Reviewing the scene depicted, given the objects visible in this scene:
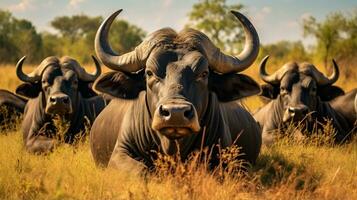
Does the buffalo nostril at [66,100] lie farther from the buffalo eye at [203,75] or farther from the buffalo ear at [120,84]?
the buffalo eye at [203,75]

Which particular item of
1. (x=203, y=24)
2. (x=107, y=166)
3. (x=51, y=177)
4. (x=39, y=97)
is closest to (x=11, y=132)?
(x=39, y=97)

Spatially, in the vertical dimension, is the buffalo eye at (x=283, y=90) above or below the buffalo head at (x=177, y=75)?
below

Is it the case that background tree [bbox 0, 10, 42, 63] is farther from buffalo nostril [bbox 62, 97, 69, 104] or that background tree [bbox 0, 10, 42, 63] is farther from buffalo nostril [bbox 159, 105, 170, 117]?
buffalo nostril [bbox 159, 105, 170, 117]

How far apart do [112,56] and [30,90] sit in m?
3.78

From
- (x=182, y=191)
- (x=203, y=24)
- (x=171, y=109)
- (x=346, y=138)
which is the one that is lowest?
(x=346, y=138)

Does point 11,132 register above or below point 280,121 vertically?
above

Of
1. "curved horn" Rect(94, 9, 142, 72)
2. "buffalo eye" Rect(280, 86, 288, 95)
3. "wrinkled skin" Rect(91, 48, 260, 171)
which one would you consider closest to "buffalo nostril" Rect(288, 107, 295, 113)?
"buffalo eye" Rect(280, 86, 288, 95)

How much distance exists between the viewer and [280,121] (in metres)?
10.6

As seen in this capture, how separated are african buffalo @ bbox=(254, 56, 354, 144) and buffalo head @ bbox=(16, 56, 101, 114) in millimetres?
Answer: 3021

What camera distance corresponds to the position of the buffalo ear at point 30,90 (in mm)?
9734

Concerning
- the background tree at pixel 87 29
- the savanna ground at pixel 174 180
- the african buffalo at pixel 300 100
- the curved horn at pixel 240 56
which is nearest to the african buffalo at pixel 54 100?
the savanna ground at pixel 174 180

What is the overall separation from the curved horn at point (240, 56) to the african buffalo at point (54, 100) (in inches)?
129

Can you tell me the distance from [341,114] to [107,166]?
581cm

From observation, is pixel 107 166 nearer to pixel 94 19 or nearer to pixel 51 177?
pixel 51 177
